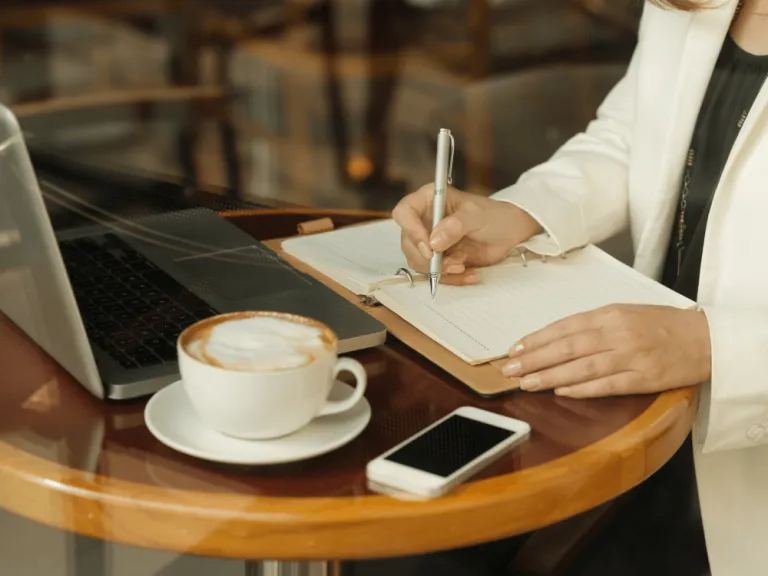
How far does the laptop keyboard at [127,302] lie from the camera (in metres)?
0.64

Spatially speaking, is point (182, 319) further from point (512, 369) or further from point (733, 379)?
point (733, 379)

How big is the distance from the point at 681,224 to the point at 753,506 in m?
0.29

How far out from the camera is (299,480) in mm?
525

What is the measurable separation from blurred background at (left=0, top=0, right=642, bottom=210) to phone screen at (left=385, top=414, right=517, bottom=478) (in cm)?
34

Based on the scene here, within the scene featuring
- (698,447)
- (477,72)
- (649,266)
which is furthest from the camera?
(477,72)

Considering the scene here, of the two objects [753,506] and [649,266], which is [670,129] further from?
[753,506]

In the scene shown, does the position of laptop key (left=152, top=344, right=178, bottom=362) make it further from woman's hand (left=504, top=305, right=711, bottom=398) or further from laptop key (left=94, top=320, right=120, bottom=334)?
woman's hand (left=504, top=305, right=711, bottom=398)

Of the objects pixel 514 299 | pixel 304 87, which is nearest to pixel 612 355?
pixel 514 299

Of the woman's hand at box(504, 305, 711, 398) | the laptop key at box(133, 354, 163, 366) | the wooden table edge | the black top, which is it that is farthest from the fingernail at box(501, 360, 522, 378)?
the black top

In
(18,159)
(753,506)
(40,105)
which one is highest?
(18,159)

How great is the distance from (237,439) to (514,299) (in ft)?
1.02

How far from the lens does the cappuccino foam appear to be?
1.72 feet

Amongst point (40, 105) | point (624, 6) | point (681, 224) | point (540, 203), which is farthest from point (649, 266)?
point (624, 6)

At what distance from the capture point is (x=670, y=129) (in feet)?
3.22
